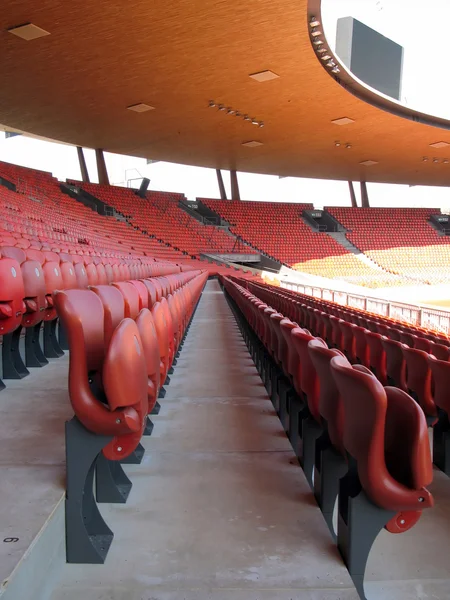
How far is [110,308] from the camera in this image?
3.71 feet

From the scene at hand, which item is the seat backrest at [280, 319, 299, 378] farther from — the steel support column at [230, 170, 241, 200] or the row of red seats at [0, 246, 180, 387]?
the steel support column at [230, 170, 241, 200]

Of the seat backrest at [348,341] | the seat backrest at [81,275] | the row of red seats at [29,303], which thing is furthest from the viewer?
the seat backrest at [81,275]

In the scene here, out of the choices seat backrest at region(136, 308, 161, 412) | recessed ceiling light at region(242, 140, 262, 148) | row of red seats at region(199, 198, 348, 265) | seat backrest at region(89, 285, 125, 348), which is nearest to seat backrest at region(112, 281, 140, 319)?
seat backrest at region(89, 285, 125, 348)

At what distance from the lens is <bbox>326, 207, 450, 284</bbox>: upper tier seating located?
16969 mm

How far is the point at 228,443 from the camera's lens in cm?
142

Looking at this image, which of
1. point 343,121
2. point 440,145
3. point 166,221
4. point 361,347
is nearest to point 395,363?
point 361,347

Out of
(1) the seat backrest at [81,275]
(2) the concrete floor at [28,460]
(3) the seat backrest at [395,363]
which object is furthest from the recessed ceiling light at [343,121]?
(2) the concrete floor at [28,460]

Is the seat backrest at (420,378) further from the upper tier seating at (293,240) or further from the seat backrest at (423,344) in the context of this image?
the upper tier seating at (293,240)

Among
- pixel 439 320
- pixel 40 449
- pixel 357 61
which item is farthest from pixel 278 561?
pixel 357 61

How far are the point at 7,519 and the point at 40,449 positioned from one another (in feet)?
1.03

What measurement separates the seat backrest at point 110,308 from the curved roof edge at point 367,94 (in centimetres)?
662

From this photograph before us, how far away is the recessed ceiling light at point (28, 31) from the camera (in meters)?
6.83

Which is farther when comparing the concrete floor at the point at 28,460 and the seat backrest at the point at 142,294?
the seat backrest at the point at 142,294

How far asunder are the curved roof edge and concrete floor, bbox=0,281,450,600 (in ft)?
22.1
